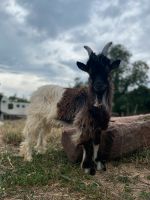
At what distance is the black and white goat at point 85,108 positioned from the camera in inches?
286

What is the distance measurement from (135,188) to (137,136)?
2.02m

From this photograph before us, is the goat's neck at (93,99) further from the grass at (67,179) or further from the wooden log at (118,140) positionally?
the grass at (67,179)

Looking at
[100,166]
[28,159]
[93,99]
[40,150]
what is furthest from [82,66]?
[40,150]

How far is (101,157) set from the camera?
800cm

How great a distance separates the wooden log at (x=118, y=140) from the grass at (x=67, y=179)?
0.58ft

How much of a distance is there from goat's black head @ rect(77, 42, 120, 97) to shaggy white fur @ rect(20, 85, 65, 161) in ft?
4.96

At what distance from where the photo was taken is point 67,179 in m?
6.76

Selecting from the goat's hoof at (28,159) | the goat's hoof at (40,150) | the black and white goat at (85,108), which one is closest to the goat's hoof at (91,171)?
the black and white goat at (85,108)

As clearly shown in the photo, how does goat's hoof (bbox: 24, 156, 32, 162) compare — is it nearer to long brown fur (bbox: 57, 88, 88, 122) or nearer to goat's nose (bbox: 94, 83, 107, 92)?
long brown fur (bbox: 57, 88, 88, 122)

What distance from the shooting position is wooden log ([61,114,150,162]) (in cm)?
797

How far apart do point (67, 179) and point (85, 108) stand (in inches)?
57.6

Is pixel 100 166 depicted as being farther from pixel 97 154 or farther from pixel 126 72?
pixel 126 72

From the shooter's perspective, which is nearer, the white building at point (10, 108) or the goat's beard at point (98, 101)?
the goat's beard at point (98, 101)

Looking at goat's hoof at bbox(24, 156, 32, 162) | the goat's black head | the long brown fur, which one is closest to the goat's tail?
the long brown fur
